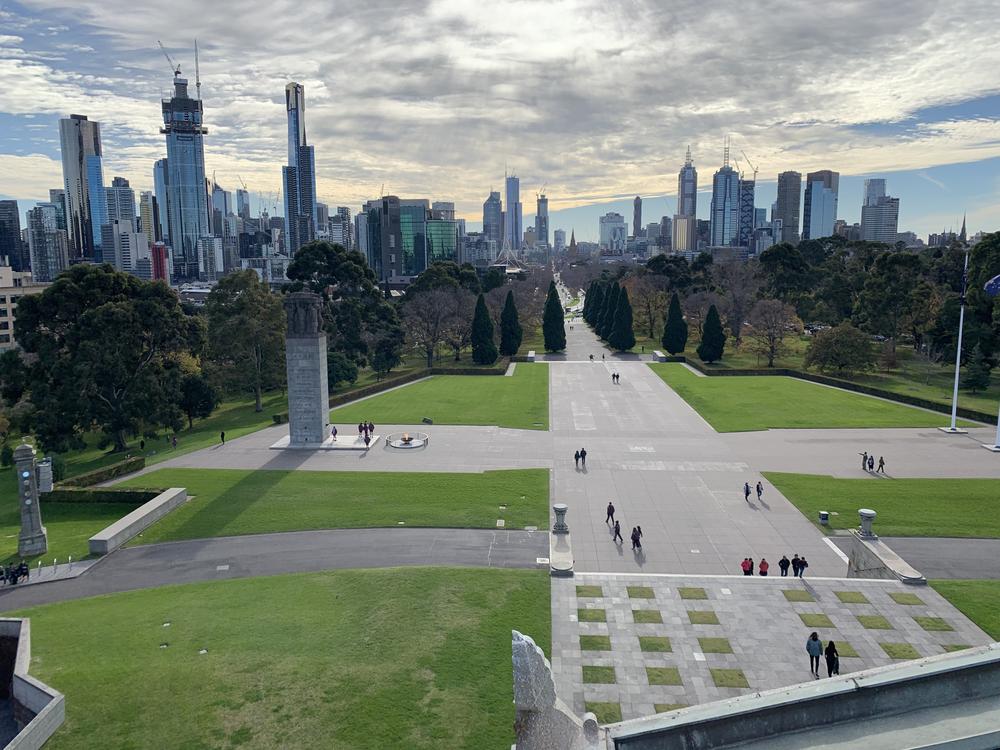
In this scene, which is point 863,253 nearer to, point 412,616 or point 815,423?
point 815,423

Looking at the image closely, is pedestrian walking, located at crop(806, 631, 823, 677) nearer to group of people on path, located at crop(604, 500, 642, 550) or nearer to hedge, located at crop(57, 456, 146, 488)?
group of people on path, located at crop(604, 500, 642, 550)

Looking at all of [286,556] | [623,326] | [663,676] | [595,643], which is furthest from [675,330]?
[663,676]

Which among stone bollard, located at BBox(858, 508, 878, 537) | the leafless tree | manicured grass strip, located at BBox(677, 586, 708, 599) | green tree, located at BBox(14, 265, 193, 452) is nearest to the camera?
manicured grass strip, located at BBox(677, 586, 708, 599)

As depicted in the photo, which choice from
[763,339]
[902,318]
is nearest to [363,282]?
[763,339]

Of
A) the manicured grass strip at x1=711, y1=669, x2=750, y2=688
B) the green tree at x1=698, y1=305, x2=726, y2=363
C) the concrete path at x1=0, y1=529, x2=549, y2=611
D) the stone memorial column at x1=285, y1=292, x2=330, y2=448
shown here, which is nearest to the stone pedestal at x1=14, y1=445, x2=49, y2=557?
the concrete path at x1=0, y1=529, x2=549, y2=611

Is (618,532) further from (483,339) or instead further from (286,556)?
(483,339)

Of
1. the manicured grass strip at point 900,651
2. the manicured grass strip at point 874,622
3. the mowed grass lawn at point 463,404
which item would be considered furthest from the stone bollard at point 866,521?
the mowed grass lawn at point 463,404

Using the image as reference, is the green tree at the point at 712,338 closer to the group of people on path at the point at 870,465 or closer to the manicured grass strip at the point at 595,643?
the group of people on path at the point at 870,465
